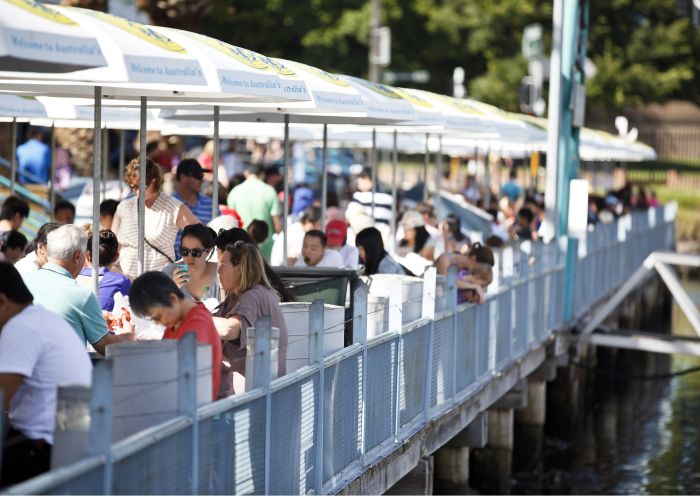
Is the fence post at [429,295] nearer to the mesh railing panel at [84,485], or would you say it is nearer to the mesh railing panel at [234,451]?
the mesh railing panel at [234,451]

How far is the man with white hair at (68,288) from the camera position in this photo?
7.73 m

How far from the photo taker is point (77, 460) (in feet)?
17.8

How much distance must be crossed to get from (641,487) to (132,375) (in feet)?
45.3

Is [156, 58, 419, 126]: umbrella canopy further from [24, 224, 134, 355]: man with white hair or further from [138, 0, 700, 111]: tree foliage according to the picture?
[138, 0, 700, 111]: tree foliage

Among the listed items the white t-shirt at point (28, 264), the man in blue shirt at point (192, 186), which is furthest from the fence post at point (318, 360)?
the man in blue shirt at point (192, 186)

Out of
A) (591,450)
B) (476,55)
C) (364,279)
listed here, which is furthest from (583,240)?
(476,55)

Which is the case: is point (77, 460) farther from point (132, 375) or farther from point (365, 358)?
point (365, 358)

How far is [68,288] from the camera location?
7.77m

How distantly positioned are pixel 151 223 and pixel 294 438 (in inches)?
180

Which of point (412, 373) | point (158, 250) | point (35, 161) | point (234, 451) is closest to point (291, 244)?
point (158, 250)

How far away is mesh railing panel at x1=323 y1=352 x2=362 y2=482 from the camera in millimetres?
8695

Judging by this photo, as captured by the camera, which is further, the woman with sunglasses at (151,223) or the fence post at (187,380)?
the woman with sunglasses at (151,223)

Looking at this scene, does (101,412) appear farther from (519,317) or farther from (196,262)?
(519,317)

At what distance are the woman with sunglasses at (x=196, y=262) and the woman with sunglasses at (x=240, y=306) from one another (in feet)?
2.81
